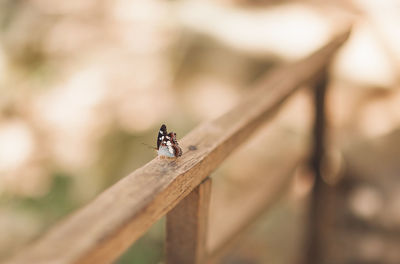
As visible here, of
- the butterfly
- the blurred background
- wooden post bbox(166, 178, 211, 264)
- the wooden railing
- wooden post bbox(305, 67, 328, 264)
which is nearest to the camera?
the wooden railing

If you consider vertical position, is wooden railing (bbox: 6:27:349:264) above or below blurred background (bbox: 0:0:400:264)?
below

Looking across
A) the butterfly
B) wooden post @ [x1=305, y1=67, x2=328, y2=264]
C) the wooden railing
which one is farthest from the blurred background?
the butterfly

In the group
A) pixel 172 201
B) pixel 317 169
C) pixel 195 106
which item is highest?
pixel 195 106

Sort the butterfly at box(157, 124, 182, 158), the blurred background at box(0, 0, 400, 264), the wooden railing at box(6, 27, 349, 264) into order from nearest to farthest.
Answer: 1. the wooden railing at box(6, 27, 349, 264)
2. the butterfly at box(157, 124, 182, 158)
3. the blurred background at box(0, 0, 400, 264)

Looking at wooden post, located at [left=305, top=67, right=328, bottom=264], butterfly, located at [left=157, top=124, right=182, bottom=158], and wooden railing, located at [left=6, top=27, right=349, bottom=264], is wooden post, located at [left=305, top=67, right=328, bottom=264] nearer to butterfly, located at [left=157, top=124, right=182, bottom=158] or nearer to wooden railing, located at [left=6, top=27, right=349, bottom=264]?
wooden railing, located at [left=6, top=27, right=349, bottom=264]

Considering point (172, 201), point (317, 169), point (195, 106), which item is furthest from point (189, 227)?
point (195, 106)

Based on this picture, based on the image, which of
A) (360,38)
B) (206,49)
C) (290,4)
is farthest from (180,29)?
(360,38)

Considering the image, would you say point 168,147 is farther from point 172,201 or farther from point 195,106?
point 195,106
